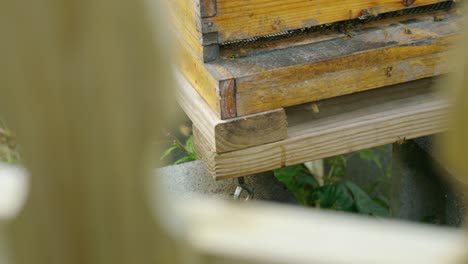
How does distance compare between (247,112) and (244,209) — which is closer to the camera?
(244,209)

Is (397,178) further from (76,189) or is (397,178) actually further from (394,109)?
(76,189)

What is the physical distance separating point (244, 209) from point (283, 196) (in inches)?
94.5

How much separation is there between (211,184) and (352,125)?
0.58 m

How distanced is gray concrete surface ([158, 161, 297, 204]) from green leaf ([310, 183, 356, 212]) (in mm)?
298

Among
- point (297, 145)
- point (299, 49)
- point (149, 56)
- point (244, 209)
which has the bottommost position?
point (297, 145)

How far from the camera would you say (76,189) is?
55 centimetres

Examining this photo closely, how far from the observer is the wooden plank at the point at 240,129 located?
2182 mm

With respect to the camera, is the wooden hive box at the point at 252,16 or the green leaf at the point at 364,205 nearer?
the wooden hive box at the point at 252,16

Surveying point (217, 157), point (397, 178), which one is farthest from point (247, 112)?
point (397, 178)

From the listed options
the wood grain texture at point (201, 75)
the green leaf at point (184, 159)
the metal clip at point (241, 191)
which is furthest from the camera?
the green leaf at point (184, 159)

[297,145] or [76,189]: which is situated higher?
[76,189]

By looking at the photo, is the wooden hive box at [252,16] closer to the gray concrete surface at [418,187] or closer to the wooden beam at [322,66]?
the wooden beam at [322,66]

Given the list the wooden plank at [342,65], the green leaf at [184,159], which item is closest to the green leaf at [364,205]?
the green leaf at [184,159]

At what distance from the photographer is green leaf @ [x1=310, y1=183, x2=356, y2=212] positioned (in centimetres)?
328
